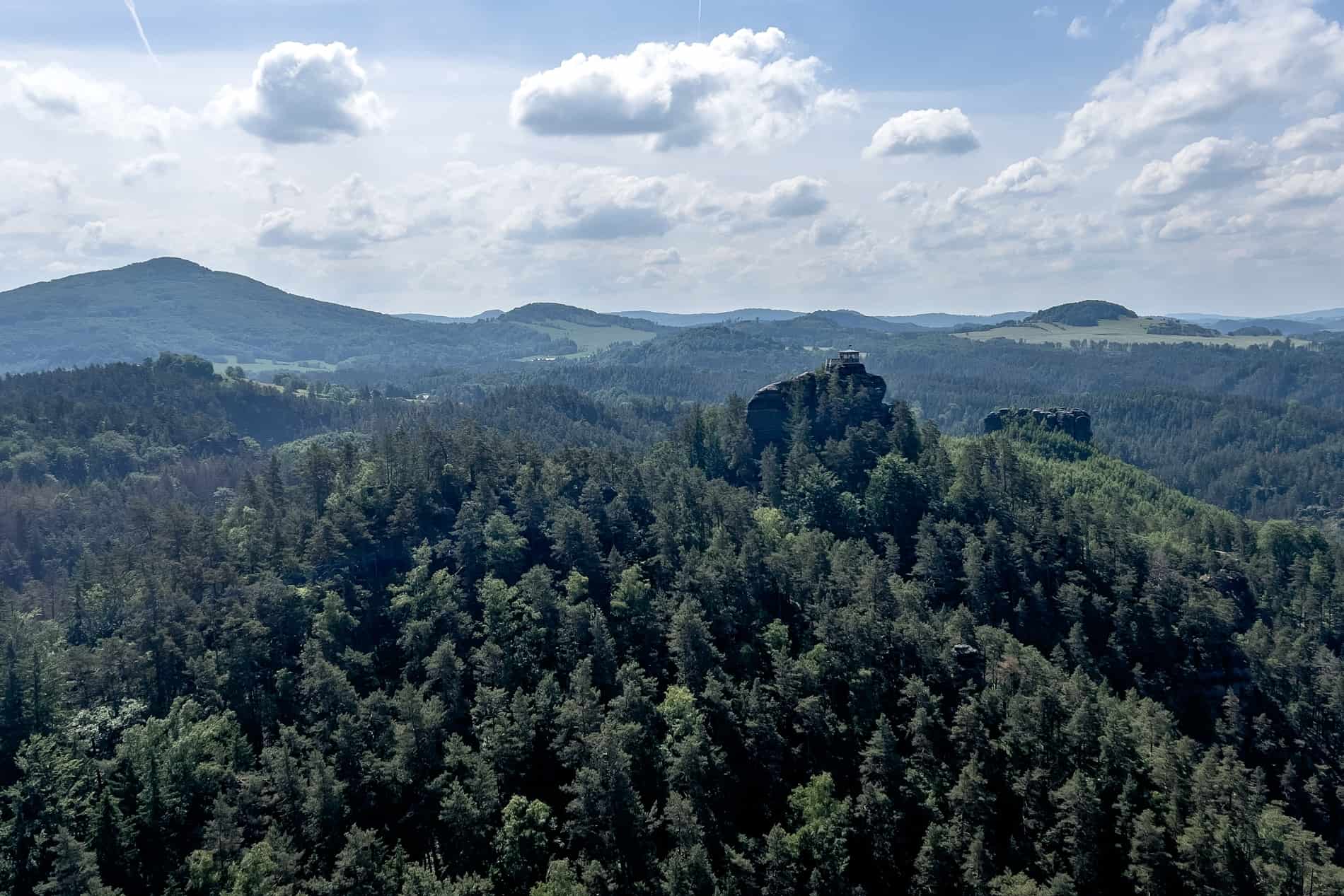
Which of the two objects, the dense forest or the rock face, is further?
the rock face

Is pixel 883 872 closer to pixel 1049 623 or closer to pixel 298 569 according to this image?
pixel 1049 623

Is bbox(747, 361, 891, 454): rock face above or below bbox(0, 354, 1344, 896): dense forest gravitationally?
above

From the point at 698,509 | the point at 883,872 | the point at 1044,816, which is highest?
the point at 698,509

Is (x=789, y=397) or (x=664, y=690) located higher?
(x=789, y=397)

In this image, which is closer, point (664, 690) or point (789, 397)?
point (664, 690)

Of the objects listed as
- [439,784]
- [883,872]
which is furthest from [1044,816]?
[439,784]
